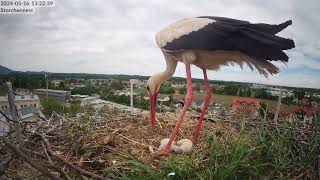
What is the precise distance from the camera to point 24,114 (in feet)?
5.99

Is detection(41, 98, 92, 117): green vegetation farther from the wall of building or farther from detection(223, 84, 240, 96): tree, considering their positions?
detection(223, 84, 240, 96): tree

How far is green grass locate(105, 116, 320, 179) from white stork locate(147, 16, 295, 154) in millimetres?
227

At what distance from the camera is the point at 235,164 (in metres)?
1.16

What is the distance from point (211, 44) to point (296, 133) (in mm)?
618

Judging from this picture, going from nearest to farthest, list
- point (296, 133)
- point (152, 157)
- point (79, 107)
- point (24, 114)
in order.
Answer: point (152, 157) → point (296, 133) → point (24, 114) → point (79, 107)

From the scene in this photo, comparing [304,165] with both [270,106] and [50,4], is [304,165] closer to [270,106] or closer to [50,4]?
[270,106]

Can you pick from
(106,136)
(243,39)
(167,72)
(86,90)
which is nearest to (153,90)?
(167,72)

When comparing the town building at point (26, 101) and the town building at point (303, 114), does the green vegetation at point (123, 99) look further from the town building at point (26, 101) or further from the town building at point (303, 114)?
the town building at point (303, 114)

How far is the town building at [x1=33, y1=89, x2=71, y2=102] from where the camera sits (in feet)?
6.44

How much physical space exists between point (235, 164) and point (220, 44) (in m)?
0.48

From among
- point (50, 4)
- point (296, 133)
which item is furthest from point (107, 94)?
point (296, 133)

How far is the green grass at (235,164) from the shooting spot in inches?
46.5

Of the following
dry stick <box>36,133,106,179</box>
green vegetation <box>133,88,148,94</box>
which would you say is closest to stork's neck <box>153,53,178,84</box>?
green vegetation <box>133,88,148,94</box>

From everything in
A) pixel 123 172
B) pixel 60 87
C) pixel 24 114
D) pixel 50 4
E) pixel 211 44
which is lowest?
pixel 123 172
